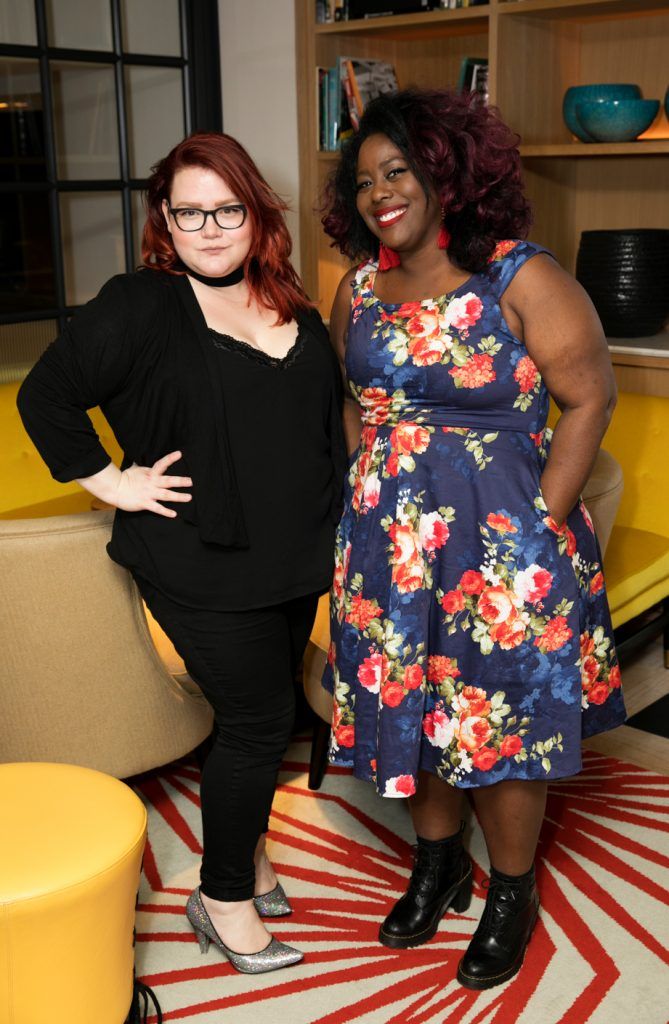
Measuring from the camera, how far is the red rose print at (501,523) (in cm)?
179

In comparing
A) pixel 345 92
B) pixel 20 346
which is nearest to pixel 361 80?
pixel 345 92

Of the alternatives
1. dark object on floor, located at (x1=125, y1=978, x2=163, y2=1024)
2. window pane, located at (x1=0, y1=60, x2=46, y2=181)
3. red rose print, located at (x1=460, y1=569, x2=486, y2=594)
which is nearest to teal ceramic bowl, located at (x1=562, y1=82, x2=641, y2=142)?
window pane, located at (x1=0, y1=60, x2=46, y2=181)

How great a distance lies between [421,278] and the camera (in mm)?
1849

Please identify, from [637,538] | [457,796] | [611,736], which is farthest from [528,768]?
[637,538]

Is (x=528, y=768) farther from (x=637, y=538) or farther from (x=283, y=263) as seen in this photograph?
(x=637, y=538)

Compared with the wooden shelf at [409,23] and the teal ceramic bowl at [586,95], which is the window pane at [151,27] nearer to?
the wooden shelf at [409,23]

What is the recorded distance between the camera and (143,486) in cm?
179

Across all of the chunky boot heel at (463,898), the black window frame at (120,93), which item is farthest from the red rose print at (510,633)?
the black window frame at (120,93)

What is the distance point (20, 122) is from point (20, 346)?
666 mm

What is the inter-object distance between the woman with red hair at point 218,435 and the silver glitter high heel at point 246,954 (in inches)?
6.7

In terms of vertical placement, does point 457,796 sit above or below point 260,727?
below

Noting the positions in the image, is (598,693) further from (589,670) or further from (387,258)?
(387,258)

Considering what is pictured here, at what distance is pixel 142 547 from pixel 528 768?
726 millimetres

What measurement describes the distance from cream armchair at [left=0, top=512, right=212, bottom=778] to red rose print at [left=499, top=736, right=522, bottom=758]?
0.69 metres
